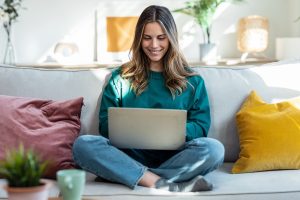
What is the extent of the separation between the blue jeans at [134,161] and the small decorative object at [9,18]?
2.22 m

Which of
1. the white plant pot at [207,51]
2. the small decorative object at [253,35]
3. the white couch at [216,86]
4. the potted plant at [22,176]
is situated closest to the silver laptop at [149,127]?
the white couch at [216,86]

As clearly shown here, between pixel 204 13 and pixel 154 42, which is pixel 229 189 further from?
pixel 204 13

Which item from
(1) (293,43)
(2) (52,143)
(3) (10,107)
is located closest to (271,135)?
(2) (52,143)

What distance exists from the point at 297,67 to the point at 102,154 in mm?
1029

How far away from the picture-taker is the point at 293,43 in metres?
3.65

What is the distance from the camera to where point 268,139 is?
1921mm

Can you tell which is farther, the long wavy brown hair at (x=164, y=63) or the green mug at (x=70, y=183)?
the long wavy brown hair at (x=164, y=63)

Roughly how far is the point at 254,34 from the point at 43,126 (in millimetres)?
2351

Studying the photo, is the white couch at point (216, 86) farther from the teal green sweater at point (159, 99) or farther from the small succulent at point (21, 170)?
the small succulent at point (21, 170)

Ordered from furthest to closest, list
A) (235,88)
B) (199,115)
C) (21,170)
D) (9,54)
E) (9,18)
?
(9,54)
(9,18)
(235,88)
(199,115)
(21,170)

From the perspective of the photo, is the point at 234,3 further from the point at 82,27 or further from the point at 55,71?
the point at 55,71

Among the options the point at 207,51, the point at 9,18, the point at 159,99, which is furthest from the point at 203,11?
the point at 159,99

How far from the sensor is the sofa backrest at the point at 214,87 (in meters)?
2.10

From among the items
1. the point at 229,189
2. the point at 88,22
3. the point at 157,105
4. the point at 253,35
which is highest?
the point at 88,22
